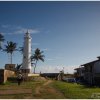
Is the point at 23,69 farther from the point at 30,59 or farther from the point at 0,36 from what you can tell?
the point at 0,36

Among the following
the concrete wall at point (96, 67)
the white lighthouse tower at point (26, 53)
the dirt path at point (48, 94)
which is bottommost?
the dirt path at point (48, 94)

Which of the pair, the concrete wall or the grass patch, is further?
the concrete wall

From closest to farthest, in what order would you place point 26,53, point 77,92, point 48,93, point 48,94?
point 48,94 → point 48,93 → point 77,92 → point 26,53

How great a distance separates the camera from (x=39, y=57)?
77.3 metres

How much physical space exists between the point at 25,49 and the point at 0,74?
21.6 m

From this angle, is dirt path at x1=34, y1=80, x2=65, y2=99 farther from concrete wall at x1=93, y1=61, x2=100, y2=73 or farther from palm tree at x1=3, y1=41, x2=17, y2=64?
palm tree at x1=3, y1=41, x2=17, y2=64

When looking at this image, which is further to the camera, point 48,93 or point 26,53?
point 26,53

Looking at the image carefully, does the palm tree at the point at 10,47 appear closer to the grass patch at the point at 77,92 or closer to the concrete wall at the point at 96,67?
the concrete wall at the point at 96,67

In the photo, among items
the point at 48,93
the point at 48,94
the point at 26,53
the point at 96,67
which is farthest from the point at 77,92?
the point at 26,53

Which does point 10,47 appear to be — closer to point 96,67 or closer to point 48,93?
point 96,67

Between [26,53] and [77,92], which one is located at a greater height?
[26,53]

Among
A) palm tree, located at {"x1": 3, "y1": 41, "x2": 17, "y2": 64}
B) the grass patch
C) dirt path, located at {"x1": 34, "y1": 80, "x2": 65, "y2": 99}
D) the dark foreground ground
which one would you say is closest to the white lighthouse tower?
palm tree, located at {"x1": 3, "y1": 41, "x2": 17, "y2": 64}

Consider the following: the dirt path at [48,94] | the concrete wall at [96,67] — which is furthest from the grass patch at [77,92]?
the concrete wall at [96,67]

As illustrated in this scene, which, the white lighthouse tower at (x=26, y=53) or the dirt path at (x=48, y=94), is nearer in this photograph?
the dirt path at (x=48, y=94)
